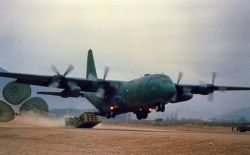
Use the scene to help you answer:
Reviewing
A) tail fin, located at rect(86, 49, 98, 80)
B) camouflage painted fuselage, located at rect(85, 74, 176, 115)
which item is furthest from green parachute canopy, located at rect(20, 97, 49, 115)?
tail fin, located at rect(86, 49, 98, 80)

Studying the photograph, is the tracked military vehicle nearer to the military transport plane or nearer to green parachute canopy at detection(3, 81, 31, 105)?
the military transport plane

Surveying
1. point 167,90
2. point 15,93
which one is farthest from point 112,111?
point 15,93

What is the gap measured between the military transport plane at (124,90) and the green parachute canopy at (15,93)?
146 inches

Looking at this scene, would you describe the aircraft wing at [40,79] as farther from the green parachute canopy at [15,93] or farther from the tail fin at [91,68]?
the tail fin at [91,68]

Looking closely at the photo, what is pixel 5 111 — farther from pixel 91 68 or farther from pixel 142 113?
pixel 91 68

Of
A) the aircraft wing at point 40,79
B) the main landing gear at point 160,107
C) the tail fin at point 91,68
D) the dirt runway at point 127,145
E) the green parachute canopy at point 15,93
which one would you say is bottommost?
the dirt runway at point 127,145

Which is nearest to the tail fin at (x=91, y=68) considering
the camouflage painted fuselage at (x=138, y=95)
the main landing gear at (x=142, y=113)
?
the camouflage painted fuselage at (x=138, y=95)

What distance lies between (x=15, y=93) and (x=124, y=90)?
15.3m

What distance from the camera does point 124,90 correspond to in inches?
2295

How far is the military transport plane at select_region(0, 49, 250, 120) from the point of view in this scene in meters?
53.1

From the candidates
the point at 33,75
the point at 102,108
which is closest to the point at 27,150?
the point at 33,75

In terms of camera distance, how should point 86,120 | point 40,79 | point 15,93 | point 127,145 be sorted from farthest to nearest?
point 15,93 < point 86,120 < point 40,79 < point 127,145

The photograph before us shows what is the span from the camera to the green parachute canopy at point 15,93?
57406 millimetres

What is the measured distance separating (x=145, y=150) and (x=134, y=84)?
91.4 ft
